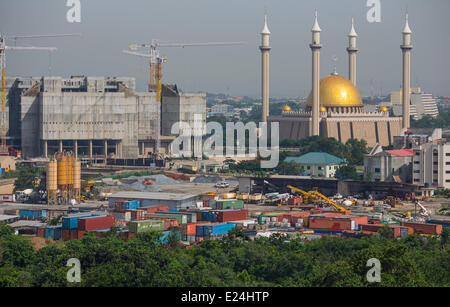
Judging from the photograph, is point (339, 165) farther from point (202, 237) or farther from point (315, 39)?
point (202, 237)

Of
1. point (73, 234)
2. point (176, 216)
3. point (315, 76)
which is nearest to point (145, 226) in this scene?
point (73, 234)

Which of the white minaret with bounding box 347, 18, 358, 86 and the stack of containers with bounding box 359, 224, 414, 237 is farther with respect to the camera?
the white minaret with bounding box 347, 18, 358, 86

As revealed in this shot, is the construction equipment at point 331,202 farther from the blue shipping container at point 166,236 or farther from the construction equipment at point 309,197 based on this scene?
the blue shipping container at point 166,236

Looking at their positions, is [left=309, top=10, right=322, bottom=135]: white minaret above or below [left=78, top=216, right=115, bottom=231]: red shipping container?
above

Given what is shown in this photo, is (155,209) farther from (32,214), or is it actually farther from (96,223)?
(32,214)

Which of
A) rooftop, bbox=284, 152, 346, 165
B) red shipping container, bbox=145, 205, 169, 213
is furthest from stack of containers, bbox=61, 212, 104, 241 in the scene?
rooftop, bbox=284, 152, 346, 165

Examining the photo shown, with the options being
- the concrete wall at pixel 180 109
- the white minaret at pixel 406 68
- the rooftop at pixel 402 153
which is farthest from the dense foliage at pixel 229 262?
the white minaret at pixel 406 68

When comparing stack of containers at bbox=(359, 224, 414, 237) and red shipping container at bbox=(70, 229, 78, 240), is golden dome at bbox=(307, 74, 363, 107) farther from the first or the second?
red shipping container at bbox=(70, 229, 78, 240)
